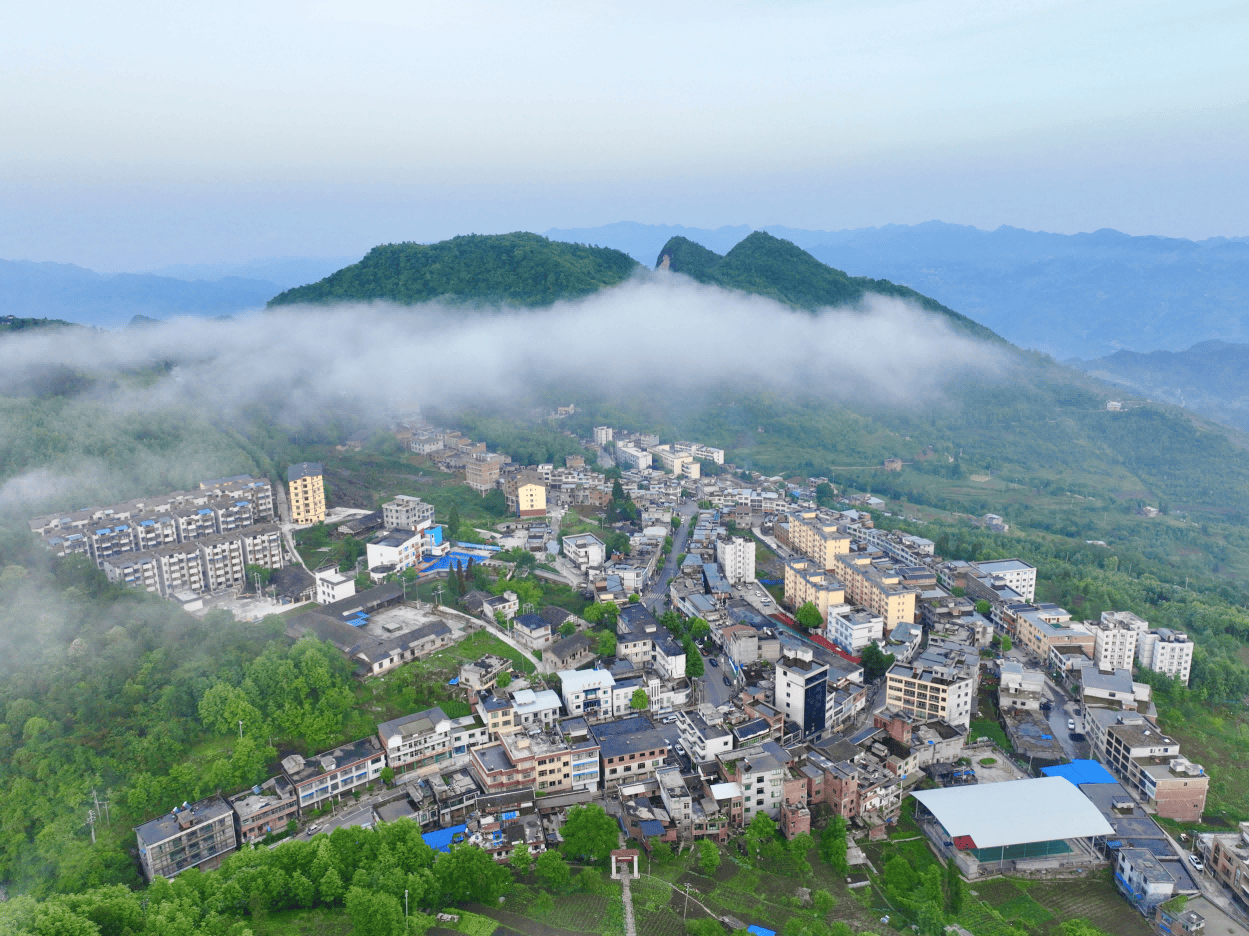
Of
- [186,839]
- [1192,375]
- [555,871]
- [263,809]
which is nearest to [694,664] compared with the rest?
[555,871]

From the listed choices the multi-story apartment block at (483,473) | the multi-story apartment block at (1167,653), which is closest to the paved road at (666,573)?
the multi-story apartment block at (483,473)

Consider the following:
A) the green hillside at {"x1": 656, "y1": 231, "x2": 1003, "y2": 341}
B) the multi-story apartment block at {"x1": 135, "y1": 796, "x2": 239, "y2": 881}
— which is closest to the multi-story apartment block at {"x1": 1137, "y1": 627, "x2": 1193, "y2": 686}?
the multi-story apartment block at {"x1": 135, "y1": 796, "x2": 239, "y2": 881}

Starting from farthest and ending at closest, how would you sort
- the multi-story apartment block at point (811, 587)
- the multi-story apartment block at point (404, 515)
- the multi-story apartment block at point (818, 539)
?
the multi-story apartment block at point (404, 515) → the multi-story apartment block at point (818, 539) → the multi-story apartment block at point (811, 587)

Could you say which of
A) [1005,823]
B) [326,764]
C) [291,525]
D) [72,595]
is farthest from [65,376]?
[1005,823]

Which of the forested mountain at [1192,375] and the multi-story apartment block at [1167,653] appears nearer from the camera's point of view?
the multi-story apartment block at [1167,653]

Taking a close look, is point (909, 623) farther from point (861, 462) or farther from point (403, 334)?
point (403, 334)

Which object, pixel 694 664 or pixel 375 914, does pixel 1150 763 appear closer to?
pixel 694 664

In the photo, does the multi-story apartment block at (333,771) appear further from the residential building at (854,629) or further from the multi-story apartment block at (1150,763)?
the multi-story apartment block at (1150,763)

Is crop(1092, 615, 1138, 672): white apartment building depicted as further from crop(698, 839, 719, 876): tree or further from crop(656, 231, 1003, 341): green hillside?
crop(656, 231, 1003, 341): green hillside
